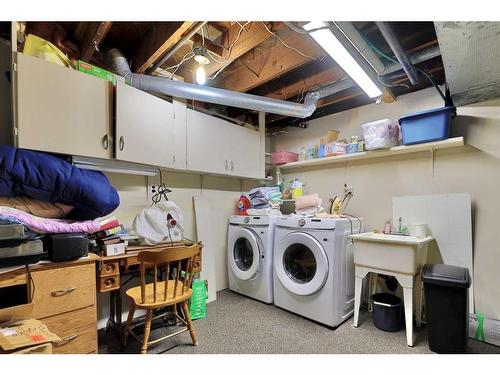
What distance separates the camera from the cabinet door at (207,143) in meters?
2.44

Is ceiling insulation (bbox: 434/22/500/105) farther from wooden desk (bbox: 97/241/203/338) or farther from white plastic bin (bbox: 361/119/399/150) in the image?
wooden desk (bbox: 97/241/203/338)

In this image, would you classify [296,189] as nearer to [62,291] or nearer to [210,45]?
[210,45]

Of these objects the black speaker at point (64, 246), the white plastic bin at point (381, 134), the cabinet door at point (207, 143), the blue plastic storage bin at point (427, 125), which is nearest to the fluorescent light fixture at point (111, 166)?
the cabinet door at point (207, 143)

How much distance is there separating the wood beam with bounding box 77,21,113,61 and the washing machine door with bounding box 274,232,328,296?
2.22m

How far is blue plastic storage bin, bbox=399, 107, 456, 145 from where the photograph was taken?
206cm

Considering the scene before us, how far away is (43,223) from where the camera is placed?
57.3 inches

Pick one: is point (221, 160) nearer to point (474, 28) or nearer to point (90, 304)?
point (90, 304)

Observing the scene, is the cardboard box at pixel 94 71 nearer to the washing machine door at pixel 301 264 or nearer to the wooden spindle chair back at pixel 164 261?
the wooden spindle chair back at pixel 164 261

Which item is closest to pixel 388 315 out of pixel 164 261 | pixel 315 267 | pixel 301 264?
pixel 315 267

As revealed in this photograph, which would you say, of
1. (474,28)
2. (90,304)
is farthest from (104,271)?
(474,28)

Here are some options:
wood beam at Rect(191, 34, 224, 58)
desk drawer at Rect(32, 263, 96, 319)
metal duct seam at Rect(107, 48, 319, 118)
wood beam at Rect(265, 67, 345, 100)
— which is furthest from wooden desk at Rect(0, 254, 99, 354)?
wood beam at Rect(265, 67, 345, 100)

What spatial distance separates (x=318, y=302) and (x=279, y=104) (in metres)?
1.96

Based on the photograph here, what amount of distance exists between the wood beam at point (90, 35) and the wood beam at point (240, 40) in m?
0.81

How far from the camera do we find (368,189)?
2.73 m
